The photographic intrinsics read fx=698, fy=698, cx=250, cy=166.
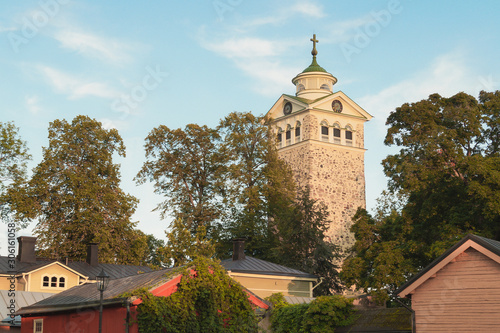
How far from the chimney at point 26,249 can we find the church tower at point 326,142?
19.2 meters

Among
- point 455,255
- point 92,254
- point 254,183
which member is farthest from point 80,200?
point 455,255

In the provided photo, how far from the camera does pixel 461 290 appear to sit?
20.8 metres

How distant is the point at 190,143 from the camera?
51.0 m

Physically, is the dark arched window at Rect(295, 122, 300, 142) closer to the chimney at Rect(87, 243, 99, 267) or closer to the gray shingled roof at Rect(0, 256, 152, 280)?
→ the gray shingled roof at Rect(0, 256, 152, 280)

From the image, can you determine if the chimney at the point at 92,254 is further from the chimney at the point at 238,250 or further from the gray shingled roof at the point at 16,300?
the chimney at the point at 238,250

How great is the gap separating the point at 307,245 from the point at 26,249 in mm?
17583

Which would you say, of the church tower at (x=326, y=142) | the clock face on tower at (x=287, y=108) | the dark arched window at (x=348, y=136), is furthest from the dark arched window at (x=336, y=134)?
the clock face on tower at (x=287, y=108)

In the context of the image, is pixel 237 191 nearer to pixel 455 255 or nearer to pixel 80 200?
pixel 80 200

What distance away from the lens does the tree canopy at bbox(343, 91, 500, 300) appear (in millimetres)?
29531

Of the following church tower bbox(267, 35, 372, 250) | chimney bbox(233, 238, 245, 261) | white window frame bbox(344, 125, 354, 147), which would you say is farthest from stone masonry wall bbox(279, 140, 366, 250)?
chimney bbox(233, 238, 245, 261)

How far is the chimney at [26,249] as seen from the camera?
1683 inches

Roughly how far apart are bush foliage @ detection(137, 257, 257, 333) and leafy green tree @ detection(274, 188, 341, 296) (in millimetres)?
20340

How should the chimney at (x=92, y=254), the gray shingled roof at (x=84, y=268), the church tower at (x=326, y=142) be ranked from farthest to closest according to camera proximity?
the church tower at (x=326, y=142), the chimney at (x=92, y=254), the gray shingled roof at (x=84, y=268)

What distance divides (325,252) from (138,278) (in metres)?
21.2
